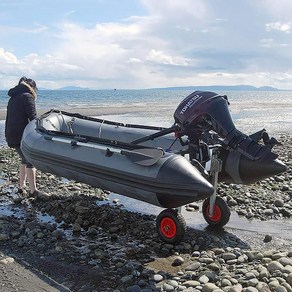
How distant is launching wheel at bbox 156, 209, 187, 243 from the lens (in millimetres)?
5250

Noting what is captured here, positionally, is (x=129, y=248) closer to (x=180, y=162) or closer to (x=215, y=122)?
(x=180, y=162)

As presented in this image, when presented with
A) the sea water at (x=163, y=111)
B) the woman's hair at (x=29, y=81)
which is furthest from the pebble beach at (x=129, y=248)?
the sea water at (x=163, y=111)

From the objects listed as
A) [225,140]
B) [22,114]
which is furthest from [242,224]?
[22,114]

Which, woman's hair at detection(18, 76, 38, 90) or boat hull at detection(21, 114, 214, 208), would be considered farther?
woman's hair at detection(18, 76, 38, 90)

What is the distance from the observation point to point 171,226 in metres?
5.31

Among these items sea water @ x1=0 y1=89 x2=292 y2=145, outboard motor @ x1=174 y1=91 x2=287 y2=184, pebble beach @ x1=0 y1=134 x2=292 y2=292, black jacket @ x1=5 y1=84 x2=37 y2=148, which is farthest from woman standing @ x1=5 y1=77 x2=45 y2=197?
sea water @ x1=0 y1=89 x2=292 y2=145

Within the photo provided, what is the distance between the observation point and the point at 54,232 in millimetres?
5648

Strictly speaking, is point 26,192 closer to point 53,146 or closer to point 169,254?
point 53,146

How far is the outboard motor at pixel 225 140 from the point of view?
568 centimetres

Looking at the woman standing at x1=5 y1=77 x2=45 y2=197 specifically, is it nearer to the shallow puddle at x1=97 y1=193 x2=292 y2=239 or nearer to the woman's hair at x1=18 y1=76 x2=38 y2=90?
the woman's hair at x1=18 y1=76 x2=38 y2=90

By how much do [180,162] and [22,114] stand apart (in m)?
3.44

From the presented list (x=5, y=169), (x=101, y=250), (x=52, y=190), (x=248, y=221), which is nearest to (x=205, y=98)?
(x=248, y=221)

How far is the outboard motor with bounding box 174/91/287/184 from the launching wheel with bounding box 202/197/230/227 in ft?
1.30

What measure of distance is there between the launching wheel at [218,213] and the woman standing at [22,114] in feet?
9.38
